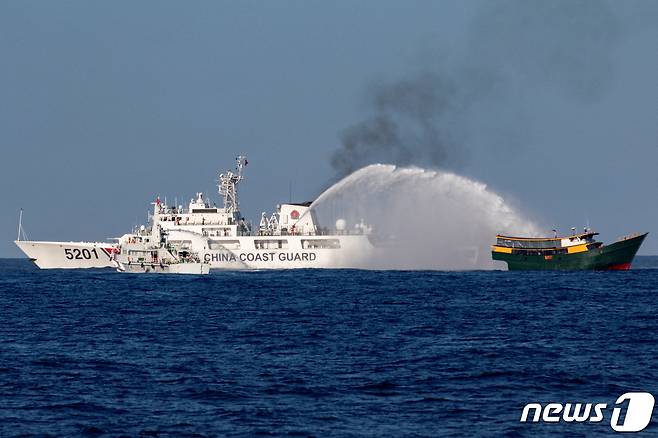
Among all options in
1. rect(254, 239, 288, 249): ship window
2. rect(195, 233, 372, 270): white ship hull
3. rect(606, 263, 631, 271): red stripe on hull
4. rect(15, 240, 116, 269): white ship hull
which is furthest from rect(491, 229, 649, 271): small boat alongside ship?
rect(15, 240, 116, 269): white ship hull

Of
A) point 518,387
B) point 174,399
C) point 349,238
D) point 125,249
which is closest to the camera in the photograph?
point 174,399

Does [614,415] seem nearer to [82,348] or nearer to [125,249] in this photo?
[82,348]

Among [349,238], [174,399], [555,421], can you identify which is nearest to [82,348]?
[174,399]

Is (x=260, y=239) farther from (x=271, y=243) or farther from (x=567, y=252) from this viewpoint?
(x=567, y=252)

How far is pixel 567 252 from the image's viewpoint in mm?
104062

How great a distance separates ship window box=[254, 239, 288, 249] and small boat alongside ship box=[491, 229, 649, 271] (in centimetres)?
2616

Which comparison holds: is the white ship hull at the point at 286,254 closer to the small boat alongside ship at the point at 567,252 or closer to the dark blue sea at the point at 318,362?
the small boat alongside ship at the point at 567,252

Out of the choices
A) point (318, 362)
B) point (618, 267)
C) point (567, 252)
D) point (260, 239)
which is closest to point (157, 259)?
point (260, 239)

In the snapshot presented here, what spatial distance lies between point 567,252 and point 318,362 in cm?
7087

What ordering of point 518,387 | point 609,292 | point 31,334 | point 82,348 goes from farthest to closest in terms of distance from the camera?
point 609,292
point 31,334
point 82,348
point 518,387

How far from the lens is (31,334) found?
160ft

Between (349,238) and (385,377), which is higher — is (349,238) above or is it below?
above

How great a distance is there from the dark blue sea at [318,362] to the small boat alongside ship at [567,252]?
3154 cm

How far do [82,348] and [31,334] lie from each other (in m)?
7.00
